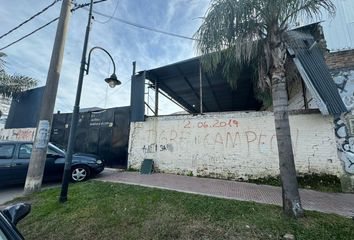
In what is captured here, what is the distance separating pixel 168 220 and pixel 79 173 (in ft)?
16.4

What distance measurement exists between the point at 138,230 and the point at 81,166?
4.94 meters

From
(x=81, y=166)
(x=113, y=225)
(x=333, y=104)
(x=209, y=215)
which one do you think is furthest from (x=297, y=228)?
(x=81, y=166)

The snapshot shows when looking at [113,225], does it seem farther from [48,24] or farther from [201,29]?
[48,24]

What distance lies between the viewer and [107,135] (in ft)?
36.2

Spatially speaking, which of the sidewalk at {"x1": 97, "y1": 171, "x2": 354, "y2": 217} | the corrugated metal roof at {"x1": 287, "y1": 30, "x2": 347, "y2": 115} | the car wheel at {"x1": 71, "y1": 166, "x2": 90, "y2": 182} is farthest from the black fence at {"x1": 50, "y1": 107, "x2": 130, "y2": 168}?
the corrugated metal roof at {"x1": 287, "y1": 30, "x2": 347, "y2": 115}

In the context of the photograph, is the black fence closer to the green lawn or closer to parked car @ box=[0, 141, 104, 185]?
parked car @ box=[0, 141, 104, 185]

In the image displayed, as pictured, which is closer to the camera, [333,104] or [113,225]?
[113,225]

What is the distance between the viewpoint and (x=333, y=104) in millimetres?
6172

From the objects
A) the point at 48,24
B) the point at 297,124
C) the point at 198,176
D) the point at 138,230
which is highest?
the point at 48,24

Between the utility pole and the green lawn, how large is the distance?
1.05 meters

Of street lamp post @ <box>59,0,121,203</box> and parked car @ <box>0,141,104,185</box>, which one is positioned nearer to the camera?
street lamp post @ <box>59,0,121,203</box>

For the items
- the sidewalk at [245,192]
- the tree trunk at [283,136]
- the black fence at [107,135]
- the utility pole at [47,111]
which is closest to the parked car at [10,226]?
the tree trunk at [283,136]

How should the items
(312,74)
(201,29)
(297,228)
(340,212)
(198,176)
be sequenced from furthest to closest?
(198,176) < (312,74) < (201,29) < (340,212) < (297,228)

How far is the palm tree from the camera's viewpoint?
4.27 meters
